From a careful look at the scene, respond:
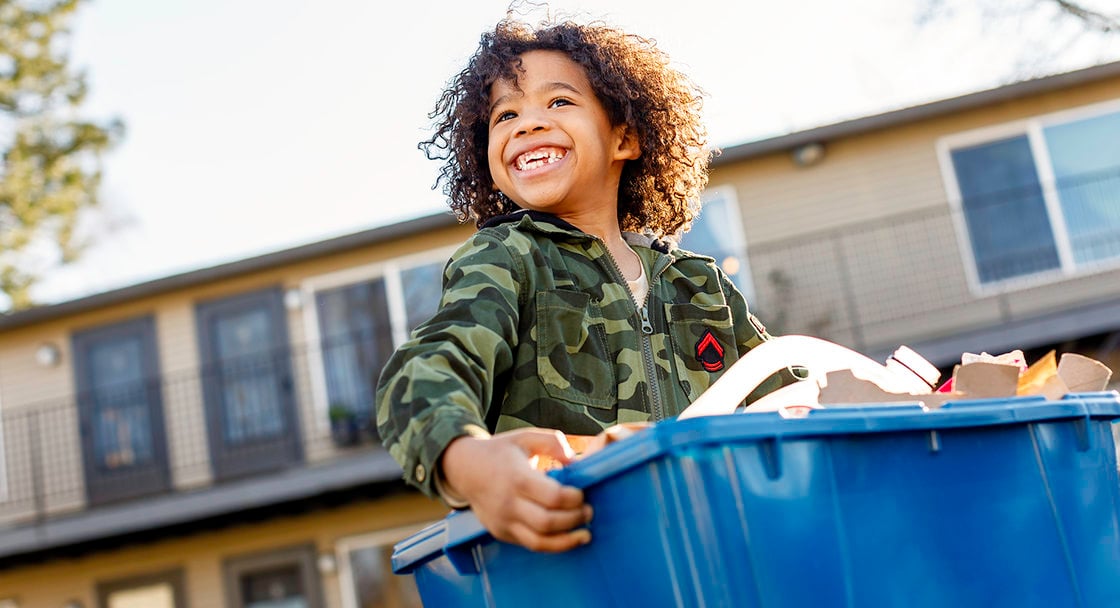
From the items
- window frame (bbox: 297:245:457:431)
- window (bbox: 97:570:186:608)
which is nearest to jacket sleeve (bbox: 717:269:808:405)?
window frame (bbox: 297:245:457:431)

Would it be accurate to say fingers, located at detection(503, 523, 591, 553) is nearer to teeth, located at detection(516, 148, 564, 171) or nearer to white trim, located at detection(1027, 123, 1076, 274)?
teeth, located at detection(516, 148, 564, 171)

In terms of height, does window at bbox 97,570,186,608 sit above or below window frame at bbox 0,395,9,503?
below

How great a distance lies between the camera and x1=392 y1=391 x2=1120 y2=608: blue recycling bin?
141 cm

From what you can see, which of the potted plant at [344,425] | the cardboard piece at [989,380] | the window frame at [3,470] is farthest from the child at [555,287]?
the window frame at [3,470]

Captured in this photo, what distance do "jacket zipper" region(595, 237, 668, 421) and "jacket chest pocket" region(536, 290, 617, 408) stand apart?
0.08 metres

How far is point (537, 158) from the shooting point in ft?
7.63

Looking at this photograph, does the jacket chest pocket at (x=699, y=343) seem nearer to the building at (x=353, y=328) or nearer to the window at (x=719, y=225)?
the building at (x=353, y=328)

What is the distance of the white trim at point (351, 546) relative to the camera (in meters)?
15.3

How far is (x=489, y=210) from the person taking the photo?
270cm

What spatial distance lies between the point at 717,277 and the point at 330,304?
13.7 meters

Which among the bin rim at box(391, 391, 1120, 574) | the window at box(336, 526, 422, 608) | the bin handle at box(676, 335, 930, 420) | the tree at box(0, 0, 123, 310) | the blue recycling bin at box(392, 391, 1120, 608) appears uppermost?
the tree at box(0, 0, 123, 310)

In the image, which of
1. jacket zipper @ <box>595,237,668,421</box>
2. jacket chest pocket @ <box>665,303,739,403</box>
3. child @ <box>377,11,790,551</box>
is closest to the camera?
child @ <box>377,11,790,551</box>

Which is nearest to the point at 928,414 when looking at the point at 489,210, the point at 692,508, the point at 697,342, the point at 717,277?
the point at 692,508

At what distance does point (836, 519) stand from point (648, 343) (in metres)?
0.72
